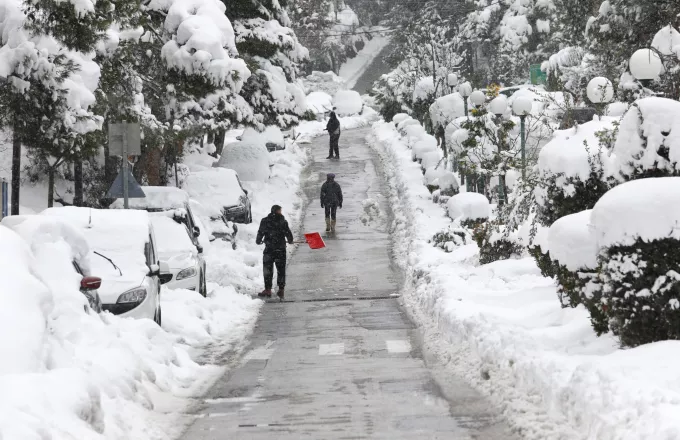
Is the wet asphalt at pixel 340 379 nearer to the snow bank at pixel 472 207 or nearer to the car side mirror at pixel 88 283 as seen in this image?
the car side mirror at pixel 88 283

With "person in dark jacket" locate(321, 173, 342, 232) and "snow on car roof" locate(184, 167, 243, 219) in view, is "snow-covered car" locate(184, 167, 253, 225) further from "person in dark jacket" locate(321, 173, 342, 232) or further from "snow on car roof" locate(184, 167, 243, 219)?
"person in dark jacket" locate(321, 173, 342, 232)

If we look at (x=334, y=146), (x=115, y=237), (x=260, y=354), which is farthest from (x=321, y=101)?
(x=260, y=354)

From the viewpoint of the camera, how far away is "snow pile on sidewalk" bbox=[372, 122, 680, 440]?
6.89 meters

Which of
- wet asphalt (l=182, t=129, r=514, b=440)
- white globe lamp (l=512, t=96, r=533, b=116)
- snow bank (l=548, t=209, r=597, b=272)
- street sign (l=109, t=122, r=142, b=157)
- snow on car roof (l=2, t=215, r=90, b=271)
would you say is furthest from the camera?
white globe lamp (l=512, t=96, r=533, b=116)

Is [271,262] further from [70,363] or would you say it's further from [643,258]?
[643,258]

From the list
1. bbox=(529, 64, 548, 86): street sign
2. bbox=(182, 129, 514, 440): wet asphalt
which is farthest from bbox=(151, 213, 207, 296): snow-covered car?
bbox=(529, 64, 548, 86): street sign

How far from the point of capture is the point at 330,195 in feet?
94.7

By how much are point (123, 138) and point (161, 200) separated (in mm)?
3579

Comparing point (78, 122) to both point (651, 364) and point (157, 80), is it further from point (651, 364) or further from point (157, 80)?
point (651, 364)

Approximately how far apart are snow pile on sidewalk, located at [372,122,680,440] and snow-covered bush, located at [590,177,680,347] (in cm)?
24

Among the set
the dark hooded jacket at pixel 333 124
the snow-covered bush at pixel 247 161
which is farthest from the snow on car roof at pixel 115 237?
the dark hooded jacket at pixel 333 124

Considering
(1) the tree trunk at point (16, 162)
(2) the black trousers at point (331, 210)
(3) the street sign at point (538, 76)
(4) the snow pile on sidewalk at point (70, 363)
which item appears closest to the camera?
(4) the snow pile on sidewalk at point (70, 363)

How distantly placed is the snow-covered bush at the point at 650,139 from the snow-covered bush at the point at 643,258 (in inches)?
41.8

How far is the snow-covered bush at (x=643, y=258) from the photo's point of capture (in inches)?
326
